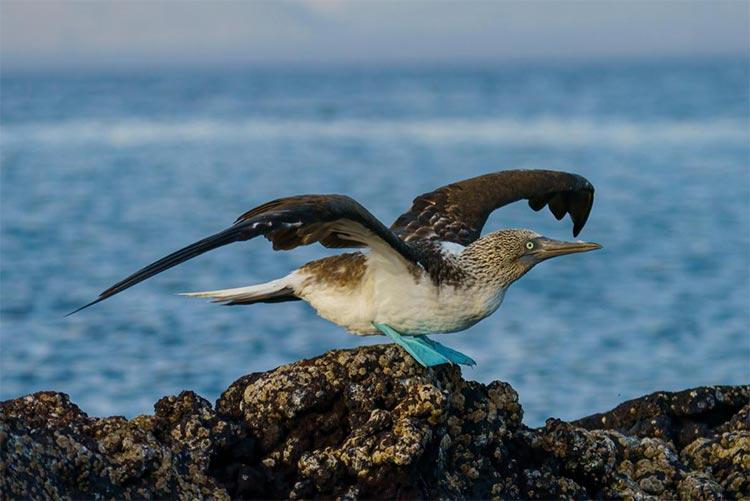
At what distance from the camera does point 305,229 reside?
7406mm

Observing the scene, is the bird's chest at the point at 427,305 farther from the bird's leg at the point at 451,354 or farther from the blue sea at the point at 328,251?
the blue sea at the point at 328,251

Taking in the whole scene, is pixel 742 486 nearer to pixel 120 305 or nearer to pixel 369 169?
pixel 120 305

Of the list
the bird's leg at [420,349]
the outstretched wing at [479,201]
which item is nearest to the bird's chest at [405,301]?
the bird's leg at [420,349]

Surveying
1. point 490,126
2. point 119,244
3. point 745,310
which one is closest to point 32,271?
point 119,244

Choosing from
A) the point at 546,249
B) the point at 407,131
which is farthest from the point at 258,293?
the point at 407,131

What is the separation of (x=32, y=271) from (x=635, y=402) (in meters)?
17.3

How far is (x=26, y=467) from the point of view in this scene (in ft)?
18.6

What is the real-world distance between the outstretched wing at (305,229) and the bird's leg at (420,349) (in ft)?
1.53

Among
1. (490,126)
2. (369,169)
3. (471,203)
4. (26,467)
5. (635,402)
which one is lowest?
(26,467)

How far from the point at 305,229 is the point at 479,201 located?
2.64 metres

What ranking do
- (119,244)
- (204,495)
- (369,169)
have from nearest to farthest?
1. (204,495)
2. (119,244)
3. (369,169)

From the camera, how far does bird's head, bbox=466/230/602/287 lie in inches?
316

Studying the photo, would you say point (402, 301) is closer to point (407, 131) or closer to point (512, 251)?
point (512, 251)

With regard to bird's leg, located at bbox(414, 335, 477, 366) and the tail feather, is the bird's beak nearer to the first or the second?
bird's leg, located at bbox(414, 335, 477, 366)
